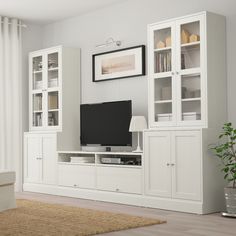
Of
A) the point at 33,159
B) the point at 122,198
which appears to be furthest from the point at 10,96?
the point at 122,198

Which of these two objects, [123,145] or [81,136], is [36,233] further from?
[81,136]

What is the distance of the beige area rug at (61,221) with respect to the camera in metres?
4.34

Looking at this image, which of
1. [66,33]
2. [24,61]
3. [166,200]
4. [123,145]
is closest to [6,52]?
[24,61]

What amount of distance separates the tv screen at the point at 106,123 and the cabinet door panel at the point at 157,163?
2.00 feet

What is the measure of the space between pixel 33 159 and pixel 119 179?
5.97ft

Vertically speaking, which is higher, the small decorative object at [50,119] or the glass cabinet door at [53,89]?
the glass cabinet door at [53,89]

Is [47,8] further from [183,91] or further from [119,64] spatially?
[183,91]

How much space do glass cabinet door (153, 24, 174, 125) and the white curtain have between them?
2.71 m

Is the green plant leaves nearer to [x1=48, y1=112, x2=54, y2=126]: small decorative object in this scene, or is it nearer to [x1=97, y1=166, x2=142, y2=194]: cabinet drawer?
[x1=97, y1=166, x2=142, y2=194]: cabinet drawer

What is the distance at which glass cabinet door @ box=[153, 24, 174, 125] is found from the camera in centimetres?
580

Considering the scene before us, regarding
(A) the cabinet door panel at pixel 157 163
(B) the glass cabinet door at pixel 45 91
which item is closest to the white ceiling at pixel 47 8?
(B) the glass cabinet door at pixel 45 91

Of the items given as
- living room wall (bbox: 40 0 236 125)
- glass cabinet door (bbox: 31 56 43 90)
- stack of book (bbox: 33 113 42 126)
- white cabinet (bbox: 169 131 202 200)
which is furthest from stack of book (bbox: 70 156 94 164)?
white cabinet (bbox: 169 131 202 200)

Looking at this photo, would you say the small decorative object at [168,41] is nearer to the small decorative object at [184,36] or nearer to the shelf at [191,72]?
the small decorative object at [184,36]

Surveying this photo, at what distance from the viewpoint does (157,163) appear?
5.80 metres
